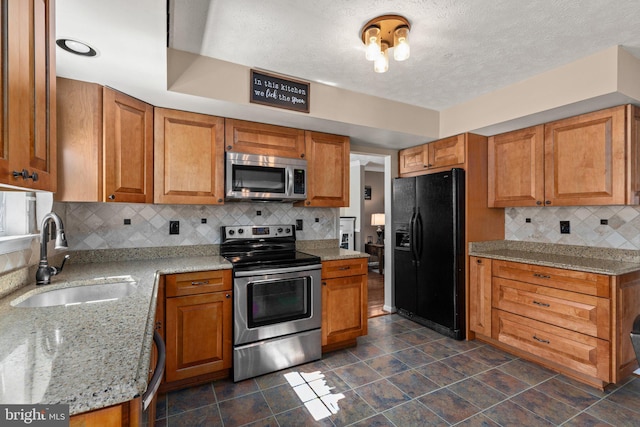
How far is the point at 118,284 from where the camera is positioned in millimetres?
1727

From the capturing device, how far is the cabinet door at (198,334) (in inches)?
82.7

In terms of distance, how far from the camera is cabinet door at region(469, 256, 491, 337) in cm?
288

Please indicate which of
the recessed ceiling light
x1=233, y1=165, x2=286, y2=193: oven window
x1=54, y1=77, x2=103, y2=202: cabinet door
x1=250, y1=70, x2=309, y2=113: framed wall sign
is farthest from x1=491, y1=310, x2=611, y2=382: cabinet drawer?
the recessed ceiling light

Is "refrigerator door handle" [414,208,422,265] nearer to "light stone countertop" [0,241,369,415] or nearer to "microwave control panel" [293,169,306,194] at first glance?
"microwave control panel" [293,169,306,194]

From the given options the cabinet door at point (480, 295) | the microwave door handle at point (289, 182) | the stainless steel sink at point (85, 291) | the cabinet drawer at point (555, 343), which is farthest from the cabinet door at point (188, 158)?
the cabinet drawer at point (555, 343)

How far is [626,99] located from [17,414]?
3.35 metres

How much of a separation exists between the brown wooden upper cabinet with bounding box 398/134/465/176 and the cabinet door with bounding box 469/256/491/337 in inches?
40.4

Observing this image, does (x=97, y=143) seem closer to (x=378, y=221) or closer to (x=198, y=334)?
(x=198, y=334)

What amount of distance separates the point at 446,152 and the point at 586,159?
114 cm

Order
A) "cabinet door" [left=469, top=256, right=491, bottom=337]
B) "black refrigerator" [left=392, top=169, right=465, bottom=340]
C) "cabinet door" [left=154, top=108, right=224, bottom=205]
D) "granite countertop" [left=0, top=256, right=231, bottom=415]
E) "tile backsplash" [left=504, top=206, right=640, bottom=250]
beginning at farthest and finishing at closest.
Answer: "black refrigerator" [left=392, top=169, right=465, bottom=340] < "cabinet door" [left=469, top=256, right=491, bottom=337] < "tile backsplash" [left=504, top=206, right=640, bottom=250] < "cabinet door" [left=154, top=108, right=224, bottom=205] < "granite countertop" [left=0, top=256, right=231, bottom=415]

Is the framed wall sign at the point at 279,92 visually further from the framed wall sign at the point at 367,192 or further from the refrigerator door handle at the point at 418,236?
the framed wall sign at the point at 367,192

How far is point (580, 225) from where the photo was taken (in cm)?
274

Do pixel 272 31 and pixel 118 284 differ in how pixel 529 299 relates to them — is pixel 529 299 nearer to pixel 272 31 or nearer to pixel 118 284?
pixel 272 31

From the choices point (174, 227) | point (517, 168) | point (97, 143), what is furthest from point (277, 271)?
point (517, 168)
